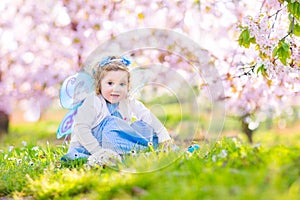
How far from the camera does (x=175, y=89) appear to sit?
6.64 metres

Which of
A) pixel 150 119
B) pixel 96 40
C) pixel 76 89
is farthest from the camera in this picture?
pixel 96 40

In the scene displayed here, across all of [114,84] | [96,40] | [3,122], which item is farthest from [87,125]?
[3,122]

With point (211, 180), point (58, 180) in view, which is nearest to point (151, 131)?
point (58, 180)

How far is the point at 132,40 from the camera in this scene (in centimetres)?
742

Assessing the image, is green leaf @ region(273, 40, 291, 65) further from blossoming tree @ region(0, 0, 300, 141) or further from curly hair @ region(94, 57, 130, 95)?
blossoming tree @ region(0, 0, 300, 141)

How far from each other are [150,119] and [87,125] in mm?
522

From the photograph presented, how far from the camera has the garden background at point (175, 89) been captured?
9.44ft

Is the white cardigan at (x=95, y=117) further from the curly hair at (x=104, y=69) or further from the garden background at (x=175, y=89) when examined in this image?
the garden background at (x=175, y=89)

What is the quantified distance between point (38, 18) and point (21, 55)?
63 cm

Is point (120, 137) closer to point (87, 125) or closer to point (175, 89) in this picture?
point (87, 125)

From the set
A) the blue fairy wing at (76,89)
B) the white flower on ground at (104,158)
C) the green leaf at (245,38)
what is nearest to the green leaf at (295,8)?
the green leaf at (245,38)

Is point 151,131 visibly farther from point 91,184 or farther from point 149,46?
point 149,46

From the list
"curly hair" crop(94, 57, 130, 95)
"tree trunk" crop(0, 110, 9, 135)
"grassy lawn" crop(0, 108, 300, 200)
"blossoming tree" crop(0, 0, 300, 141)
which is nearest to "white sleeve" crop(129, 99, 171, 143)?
"curly hair" crop(94, 57, 130, 95)

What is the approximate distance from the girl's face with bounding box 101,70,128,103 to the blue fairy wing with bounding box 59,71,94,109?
0.26 metres
